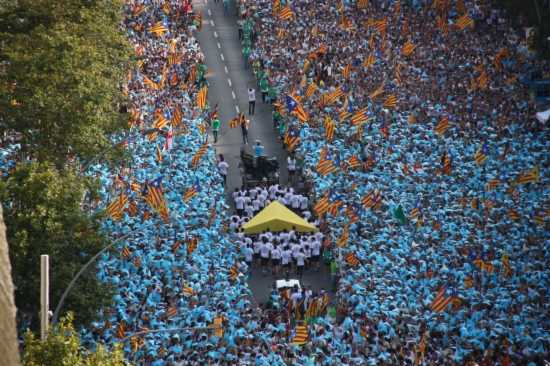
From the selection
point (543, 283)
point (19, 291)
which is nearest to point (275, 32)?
point (543, 283)

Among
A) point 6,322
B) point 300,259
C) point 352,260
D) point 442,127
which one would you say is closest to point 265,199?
point 300,259

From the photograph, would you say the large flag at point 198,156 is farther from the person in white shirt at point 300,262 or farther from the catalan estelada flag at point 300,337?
the catalan estelada flag at point 300,337

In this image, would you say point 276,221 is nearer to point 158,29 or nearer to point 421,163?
point 421,163

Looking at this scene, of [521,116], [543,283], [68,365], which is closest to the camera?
[68,365]

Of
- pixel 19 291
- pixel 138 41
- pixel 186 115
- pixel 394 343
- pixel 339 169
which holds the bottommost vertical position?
pixel 394 343

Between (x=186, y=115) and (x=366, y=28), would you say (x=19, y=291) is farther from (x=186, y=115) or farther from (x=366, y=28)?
(x=366, y=28)

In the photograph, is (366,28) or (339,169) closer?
(339,169)
